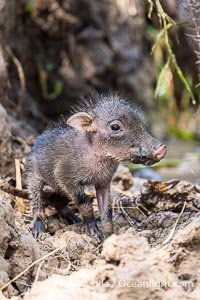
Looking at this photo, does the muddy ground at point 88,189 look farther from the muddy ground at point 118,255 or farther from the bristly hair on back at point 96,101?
the bristly hair on back at point 96,101

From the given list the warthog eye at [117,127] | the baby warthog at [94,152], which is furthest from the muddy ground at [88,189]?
the warthog eye at [117,127]

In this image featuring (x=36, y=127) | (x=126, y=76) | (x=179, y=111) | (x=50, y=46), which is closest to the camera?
(x=36, y=127)

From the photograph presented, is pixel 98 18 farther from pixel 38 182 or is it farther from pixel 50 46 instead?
pixel 38 182

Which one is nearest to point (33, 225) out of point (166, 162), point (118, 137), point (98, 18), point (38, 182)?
point (38, 182)

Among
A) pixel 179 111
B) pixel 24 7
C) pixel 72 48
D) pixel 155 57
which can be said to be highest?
pixel 24 7

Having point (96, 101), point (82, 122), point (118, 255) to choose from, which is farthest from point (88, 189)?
point (118, 255)

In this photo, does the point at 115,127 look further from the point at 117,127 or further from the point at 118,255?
the point at 118,255
